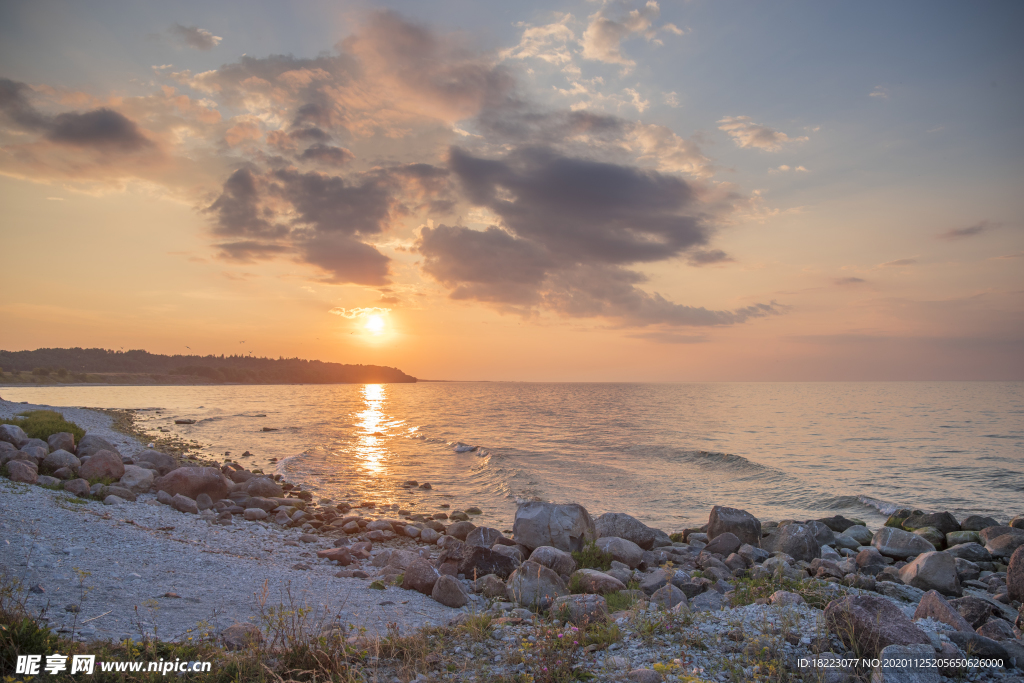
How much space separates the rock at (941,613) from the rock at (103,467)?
67.9 feet

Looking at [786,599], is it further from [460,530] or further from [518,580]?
[460,530]

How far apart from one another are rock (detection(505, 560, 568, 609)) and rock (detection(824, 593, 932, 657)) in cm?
450

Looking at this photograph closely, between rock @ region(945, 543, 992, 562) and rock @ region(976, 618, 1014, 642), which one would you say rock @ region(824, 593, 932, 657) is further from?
rock @ region(945, 543, 992, 562)

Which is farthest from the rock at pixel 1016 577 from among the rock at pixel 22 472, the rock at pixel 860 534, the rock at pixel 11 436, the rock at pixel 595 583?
the rock at pixel 11 436

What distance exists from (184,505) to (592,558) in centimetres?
1270

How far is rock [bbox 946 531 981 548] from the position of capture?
615 inches

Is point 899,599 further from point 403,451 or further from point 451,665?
point 403,451

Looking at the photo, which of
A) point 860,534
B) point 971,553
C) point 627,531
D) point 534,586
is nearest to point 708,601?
point 534,586

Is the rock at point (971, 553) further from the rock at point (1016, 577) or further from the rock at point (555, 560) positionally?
the rock at point (555, 560)

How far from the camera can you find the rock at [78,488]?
43.1ft

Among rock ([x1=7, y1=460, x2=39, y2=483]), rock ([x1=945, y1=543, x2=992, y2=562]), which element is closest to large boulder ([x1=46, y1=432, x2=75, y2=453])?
rock ([x1=7, y1=460, x2=39, y2=483])

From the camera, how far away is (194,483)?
17344 millimetres

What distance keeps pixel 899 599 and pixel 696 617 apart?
6.71 m

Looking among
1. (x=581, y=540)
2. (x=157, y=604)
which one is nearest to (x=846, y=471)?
(x=581, y=540)
